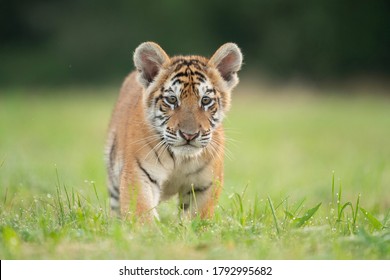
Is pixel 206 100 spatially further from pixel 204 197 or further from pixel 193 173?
pixel 204 197

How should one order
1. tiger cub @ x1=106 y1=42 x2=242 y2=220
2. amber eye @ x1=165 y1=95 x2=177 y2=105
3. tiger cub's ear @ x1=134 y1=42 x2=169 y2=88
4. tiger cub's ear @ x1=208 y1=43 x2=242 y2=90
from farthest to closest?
tiger cub's ear @ x1=208 y1=43 x2=242 y2=90 < tiger cub's ear @ x1=134 y1=42 x2=169 y2=88 < amber eye @ x1=165 y1=95 x2=177 y2=105 < tiger cub @ x1=106 y1=42 x2=242 y2=220

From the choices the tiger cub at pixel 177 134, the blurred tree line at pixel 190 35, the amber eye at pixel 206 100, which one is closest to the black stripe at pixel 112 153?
the tiger cub at pixel 177 134

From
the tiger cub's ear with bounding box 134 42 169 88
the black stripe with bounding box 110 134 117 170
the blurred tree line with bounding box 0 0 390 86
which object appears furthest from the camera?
the blurred tree line with bounding box 0 0 390 86

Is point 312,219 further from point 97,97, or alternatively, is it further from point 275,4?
point 275,4

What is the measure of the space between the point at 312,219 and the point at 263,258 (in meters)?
1.30

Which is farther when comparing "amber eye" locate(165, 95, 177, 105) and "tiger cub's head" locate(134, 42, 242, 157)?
"amber eye" locate(165, 95, 177, 105)

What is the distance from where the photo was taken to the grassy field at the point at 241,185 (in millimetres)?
4895

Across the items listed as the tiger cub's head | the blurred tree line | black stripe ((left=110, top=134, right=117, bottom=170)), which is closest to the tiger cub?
the tiger cub's head

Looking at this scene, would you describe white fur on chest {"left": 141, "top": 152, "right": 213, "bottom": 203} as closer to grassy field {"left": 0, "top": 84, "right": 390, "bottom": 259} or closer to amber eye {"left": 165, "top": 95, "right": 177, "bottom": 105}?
grassy field {"left": 0, "top": 84, "right": 390, "bottom": 259}

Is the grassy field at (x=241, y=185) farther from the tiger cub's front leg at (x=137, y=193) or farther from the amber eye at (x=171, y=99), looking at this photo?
the amber eye at (x=171, y=99)

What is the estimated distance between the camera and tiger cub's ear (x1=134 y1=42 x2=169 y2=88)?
21.4 ft

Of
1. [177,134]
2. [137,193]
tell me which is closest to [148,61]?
[177,134]
